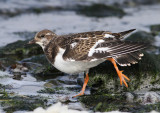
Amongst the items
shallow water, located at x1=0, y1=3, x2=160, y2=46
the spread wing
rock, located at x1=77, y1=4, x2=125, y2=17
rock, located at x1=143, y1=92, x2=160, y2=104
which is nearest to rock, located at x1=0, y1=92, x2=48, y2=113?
the spread wing

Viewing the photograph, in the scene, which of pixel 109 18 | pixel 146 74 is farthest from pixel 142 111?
pixel 109 18

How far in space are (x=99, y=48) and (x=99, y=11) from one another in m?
8.78

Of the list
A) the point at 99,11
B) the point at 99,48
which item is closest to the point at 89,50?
the point at 99,48

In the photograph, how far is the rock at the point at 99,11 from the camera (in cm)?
1349

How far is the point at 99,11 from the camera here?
13.8 metres

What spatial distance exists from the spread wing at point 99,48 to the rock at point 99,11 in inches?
320

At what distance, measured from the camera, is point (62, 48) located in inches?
209

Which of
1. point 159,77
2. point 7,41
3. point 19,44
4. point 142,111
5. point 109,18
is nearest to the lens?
point 142,111

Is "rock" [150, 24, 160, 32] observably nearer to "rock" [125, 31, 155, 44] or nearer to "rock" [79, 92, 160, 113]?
"rock" [125, 31, 155, 44]

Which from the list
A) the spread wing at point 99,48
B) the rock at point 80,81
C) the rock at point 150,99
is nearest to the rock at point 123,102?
the rock at point 150,99

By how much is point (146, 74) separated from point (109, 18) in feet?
23.4

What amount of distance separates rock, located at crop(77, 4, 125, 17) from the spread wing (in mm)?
8133

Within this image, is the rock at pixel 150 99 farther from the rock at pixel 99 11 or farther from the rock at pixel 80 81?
the rock at pixel 99 11

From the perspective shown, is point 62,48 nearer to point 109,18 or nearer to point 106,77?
point 106,77
